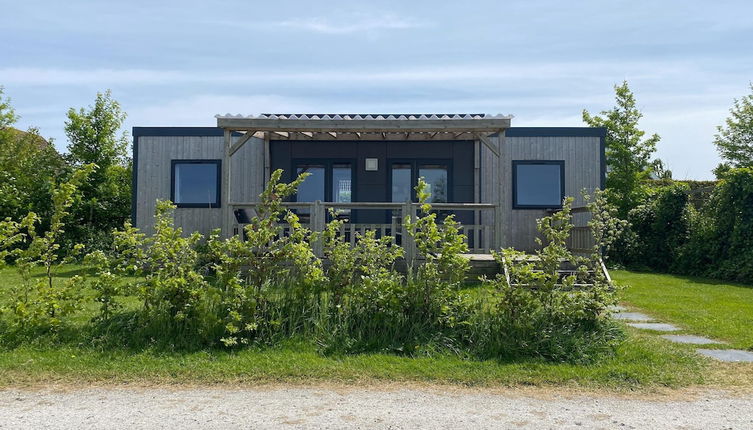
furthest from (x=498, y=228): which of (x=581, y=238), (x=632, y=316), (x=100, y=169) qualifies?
(x=100, y=169)

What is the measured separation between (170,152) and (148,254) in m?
6.88

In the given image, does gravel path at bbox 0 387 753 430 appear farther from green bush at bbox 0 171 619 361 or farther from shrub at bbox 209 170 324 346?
shrub at bbox 209 170 324 346

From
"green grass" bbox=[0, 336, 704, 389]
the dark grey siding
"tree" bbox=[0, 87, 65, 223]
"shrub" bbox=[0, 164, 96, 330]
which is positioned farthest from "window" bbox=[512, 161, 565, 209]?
"tree" bbox=[0, 87, 65, 223]

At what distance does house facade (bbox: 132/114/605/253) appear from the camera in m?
12.1

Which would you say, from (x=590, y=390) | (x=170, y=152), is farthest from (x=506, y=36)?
(x=170, y=152)

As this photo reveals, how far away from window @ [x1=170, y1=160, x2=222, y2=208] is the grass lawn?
22.6ft

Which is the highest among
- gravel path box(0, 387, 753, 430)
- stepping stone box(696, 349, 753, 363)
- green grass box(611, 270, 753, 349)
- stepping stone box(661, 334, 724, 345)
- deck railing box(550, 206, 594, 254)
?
deck railing box(550, 206, 594, 254)

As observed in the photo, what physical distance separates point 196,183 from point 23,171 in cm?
590

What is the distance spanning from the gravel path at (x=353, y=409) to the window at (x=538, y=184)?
7885mm

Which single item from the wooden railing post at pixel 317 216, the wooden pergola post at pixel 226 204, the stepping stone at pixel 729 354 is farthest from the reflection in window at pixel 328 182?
the stepping stone at pixel 729 354

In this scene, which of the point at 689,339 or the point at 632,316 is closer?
the point at 689,339

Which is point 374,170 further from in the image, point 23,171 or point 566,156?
point 23,171

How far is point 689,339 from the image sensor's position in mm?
6398

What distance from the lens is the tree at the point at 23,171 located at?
14.1 meters
